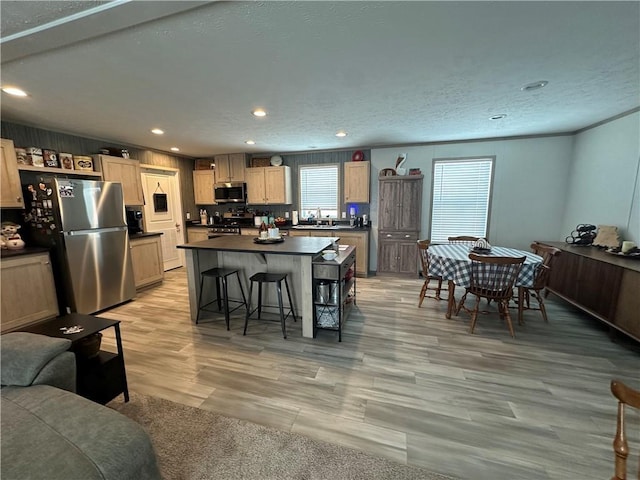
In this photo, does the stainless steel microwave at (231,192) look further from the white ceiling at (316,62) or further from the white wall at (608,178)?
the white wall at (608,178)

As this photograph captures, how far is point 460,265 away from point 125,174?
17.4 feet

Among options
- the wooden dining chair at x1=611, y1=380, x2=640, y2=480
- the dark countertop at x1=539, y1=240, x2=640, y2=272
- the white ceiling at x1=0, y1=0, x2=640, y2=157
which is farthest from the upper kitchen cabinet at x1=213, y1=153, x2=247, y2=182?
the wooden dining chair at x1=611, y1=380, x2=640, y2=480

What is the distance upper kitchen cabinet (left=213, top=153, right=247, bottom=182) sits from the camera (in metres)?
5.77

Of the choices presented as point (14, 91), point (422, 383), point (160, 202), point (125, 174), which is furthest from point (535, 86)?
point (160, 202)

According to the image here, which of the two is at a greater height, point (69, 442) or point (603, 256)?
point (603, 256)

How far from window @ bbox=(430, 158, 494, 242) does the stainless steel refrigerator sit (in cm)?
539

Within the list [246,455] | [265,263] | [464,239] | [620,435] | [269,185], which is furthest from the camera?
[269,185]

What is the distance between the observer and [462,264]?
9.84 ft

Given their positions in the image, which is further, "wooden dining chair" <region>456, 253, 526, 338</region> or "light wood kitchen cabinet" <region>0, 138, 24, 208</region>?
"light wood kitchen cabinet" <region>0, 138, 24, 208</region>

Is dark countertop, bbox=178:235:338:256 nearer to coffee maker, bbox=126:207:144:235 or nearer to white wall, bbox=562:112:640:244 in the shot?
coffee maker, bbox=126:207:144:235

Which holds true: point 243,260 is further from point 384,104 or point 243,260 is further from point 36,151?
point 36,151

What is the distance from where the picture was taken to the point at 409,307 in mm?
3635

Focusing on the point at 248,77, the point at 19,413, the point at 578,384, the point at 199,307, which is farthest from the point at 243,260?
the point at 578,384

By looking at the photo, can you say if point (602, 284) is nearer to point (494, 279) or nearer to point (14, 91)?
point (494, 279)
